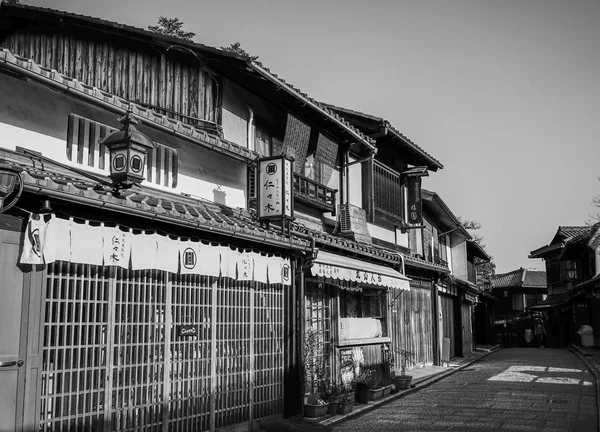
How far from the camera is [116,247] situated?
866 centimetres

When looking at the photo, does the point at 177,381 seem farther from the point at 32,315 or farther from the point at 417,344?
the point at 417,344

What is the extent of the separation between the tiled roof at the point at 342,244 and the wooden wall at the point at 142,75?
345 centimetres

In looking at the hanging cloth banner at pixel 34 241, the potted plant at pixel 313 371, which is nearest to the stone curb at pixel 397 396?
the potted plant at pixel 313 371

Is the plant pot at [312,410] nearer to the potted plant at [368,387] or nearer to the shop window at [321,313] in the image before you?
the shop window at [321,313]

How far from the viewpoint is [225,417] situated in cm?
1094

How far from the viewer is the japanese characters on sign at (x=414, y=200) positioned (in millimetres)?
25641

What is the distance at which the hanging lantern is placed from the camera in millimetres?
9094

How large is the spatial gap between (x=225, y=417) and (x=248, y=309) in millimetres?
2118

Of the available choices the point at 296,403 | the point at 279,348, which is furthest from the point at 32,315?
the point at 296,403

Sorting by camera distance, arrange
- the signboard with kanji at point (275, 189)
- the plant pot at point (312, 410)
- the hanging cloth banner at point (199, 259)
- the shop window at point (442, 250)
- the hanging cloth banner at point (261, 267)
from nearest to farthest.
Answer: the hanging cloth banner at point (199, 259) → the hanging cloth banner at point (261, 267) → the signboard with kanji at point (275, 189) → the plant pot at point (312, 410) → the shop window at point (442, 250)

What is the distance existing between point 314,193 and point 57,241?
1057 centimetres

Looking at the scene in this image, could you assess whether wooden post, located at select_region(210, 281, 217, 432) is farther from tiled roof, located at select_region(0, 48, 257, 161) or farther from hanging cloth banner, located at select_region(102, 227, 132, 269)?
tiled roof, located at select_region(0, 48, 257, 161)

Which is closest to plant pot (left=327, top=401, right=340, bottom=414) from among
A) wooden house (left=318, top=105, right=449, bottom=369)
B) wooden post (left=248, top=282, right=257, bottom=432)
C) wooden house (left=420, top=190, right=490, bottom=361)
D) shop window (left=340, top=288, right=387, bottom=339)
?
shop window (left=340, top=288, right=387, bottom=339)

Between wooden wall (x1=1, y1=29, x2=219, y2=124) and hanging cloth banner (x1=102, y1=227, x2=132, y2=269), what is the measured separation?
5.81m
